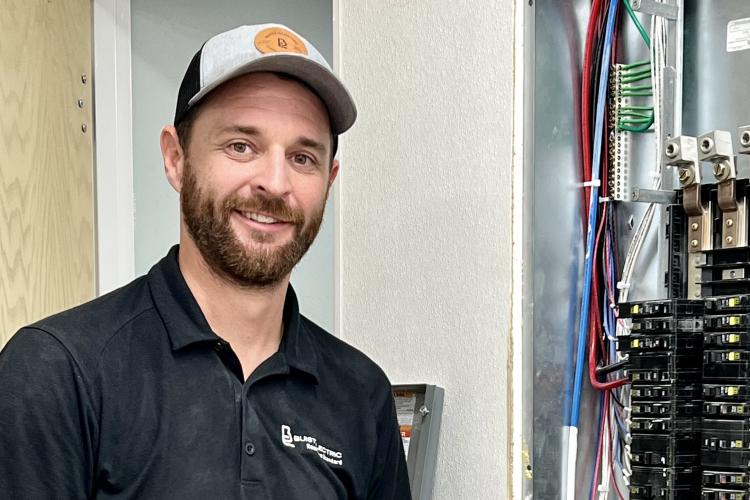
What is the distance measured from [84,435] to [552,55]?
3.55 feet

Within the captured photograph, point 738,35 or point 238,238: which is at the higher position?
point 738,35

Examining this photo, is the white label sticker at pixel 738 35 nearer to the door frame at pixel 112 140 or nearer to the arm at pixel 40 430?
the arm at pixel 40 430

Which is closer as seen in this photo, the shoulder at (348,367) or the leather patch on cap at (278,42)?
the leather patch on cap at (278,42)

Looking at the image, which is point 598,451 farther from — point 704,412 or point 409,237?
→ point 409,237

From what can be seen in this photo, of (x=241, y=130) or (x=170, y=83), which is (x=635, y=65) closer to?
(x=241, y=130)

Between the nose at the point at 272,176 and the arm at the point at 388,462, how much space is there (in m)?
0.39

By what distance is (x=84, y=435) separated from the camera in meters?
1.19

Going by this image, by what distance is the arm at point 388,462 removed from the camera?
59.2 inches

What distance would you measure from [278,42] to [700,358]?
0.85 metres

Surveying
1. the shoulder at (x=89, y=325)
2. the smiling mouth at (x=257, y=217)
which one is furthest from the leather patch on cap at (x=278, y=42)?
the shoulder at (x=89, y=325)

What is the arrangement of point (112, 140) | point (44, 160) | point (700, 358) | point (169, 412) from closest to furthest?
point (169, 412) → point (700, 358) → point (44, 160) → point (112, 140)

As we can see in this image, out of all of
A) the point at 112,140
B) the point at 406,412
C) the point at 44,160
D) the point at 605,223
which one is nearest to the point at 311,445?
the point at 406,412

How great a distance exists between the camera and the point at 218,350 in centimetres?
134

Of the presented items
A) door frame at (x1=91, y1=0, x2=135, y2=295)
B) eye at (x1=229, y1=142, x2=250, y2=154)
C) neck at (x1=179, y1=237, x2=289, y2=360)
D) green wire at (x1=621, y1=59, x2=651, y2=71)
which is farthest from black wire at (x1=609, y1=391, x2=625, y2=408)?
door frame at (x1=91, y1=0, x2=135, y2=295)
